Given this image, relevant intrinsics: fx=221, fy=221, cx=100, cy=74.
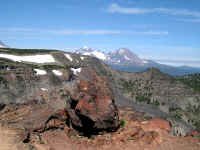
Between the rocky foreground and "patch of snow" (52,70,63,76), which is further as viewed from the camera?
"patch of snow" (52,70,63,76)

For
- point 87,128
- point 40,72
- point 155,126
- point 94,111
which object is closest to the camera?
point 94,111

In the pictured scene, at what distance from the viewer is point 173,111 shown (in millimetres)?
83938

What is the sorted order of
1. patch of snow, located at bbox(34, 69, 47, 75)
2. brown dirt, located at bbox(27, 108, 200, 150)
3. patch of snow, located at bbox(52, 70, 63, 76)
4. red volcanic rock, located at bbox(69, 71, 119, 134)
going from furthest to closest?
patch of snow, located at bbox(52, 70, 63, 76), patch of snow, located at bbox(34, 69, 47, 75), red volcanic rock, located at bbox(69, 71, 119, 134), brown dirt, located at bbox(27, 108, 200, 150)

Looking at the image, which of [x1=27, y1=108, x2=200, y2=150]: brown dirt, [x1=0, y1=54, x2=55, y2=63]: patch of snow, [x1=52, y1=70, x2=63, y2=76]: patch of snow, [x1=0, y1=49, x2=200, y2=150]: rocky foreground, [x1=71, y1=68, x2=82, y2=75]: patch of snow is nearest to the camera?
[x1=27, y1=108, x2=200, y2=150]: brown dirt

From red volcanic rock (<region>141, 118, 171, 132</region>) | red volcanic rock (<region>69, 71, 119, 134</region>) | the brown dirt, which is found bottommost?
the brown dirt

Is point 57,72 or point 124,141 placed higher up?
point 57,72

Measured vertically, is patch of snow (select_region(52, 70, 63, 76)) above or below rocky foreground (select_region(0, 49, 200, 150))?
above

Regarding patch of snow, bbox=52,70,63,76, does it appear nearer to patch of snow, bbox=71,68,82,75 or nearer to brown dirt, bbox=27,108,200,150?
patch of snow, bbox=71,68,82,75

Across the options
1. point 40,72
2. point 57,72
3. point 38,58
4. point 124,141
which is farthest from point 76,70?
point 124,141

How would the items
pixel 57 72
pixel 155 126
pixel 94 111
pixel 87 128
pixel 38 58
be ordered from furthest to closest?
pixel 38 58 → pixel 57 72 → pixel 155 126 → pixel 87 128 → pixel 94 111

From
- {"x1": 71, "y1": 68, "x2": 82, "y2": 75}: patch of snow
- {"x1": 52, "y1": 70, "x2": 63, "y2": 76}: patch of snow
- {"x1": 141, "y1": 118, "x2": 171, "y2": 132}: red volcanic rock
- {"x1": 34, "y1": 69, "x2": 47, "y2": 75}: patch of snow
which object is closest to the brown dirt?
{"x1": 141, "y1": 118, "x2": 171, "y2": 132}: red volcanic rock

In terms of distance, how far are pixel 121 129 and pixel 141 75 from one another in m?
105

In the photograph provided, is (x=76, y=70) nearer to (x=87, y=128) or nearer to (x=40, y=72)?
(x=40, y=72)

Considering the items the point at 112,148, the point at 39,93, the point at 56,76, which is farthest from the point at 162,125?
the point at 56,76
